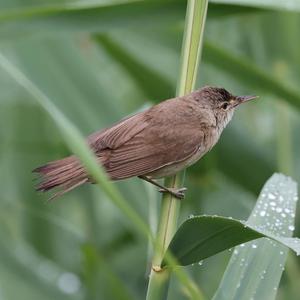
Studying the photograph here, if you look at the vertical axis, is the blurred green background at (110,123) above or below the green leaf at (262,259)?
above

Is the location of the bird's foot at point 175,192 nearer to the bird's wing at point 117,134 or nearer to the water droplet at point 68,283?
the bird's wing at point 117,134

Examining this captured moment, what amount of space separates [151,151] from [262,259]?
23.3 inches

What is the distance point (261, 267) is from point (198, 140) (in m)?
0.66

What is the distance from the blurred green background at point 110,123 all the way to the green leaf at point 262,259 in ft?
2.34

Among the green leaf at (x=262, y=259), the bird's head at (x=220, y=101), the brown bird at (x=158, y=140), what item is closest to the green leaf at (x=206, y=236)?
the green leaf at (x=262, y=259)

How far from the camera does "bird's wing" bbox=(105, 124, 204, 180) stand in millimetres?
2395

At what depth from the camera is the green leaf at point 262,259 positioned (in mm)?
1969

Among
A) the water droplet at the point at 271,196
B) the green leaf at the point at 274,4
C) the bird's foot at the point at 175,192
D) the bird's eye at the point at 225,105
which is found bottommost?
the bird's foot at the point at 175,192

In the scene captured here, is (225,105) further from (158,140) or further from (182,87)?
(182,87)

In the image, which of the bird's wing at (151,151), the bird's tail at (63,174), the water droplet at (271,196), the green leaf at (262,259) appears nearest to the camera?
the green leaf at (262,259)

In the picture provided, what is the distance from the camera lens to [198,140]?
8.43 ft

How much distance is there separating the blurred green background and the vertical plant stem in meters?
0.56

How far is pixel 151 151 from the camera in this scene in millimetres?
2479

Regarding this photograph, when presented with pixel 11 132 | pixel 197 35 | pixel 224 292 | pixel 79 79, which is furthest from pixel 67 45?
pixel 224 292
